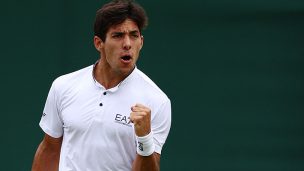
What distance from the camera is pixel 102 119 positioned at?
4.29 m

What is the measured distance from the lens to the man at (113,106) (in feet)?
13.9

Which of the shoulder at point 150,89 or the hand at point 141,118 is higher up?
the shoulder at point 150,89

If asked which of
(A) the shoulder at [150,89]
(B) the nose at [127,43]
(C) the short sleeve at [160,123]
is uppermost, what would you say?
(B) the nose at [127,43]

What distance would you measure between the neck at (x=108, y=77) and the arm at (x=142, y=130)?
0.39 meters

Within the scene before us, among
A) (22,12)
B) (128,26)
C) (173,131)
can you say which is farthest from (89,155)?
(22,12)

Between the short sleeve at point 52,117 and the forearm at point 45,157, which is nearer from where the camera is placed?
the short sleeve at point 52,117

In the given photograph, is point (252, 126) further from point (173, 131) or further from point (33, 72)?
point (33, 72)

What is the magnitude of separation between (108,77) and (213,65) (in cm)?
160

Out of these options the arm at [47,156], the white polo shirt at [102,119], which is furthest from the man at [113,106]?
the arm at [47,156]

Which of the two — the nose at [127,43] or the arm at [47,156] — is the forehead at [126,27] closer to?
the nose at [127,43]

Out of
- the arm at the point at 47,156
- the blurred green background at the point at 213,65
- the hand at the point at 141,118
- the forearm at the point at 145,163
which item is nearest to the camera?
the hand at the point at 141,118

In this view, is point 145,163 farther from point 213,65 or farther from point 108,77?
point 213,65

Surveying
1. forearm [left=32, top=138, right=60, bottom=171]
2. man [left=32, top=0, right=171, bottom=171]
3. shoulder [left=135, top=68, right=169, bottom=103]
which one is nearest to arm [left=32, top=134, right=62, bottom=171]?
forearm [left=32, top=138, right=60, bottom=171]

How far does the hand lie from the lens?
4016 mm
